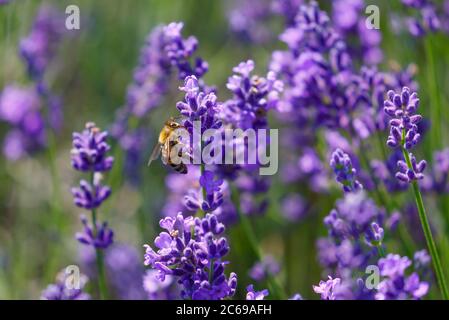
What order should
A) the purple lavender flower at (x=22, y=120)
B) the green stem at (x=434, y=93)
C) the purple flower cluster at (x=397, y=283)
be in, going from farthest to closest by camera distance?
the purple lavender flower at (x=22, y=120)
the green stem at (x=434, y=93)
the purple flower cluster at (x=397, y=283)

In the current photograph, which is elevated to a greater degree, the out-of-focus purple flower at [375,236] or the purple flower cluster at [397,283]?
the out-of-focus purple flower at [375,236]

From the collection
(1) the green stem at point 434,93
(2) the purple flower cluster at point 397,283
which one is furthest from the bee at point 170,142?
(1) the green stem at point 434,93

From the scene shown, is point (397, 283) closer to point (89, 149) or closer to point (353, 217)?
point (353, 217)

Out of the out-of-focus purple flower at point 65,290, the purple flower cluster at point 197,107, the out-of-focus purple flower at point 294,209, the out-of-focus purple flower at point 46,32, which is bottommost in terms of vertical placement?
the out-of-focus purple flower at point 65,290

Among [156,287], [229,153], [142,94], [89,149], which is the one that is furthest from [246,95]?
[142,94]

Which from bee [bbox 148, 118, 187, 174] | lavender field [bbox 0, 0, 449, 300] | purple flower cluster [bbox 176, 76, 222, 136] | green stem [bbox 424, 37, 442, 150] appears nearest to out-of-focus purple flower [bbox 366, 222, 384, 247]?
lavender field [bbox 0, 0, 449, 300]

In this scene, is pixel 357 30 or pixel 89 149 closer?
pixel 89 149

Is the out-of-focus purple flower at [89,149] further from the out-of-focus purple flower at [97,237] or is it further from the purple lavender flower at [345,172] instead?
the purple lavender flower at [345,172]
